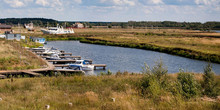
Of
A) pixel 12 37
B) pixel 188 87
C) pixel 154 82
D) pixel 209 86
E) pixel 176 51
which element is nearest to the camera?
pixel 154 82

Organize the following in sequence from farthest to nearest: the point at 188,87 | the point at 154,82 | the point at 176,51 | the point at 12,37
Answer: the point at 12,37
the point at 176,51
the point at 188,87
the point at 154,82

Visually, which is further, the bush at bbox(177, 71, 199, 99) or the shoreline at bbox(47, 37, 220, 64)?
the shoreline at bbox(47, 37, 220, 64)

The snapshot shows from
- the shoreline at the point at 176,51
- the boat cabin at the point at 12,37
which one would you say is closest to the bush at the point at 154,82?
the shoreline at the point at 176,51

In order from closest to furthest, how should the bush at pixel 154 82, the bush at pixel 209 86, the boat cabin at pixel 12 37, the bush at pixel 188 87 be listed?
the bush at pixel 154 82
the bush at pixel 188 87
the bush at pixel 209 86
the boat cabin at pixel 12 37

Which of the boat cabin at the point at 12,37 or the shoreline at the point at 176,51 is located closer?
the shoreline at the point at 176,51

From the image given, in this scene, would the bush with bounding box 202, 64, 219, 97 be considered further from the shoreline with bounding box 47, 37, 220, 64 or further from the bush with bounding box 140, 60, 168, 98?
the shoreline with bounding box 47, 37, 220, 64

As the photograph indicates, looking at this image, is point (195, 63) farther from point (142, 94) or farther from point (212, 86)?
point (142, 94)

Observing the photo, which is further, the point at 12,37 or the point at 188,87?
the point at 12,37

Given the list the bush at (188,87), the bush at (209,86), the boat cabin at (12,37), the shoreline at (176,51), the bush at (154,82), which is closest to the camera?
the bush at (154,82)

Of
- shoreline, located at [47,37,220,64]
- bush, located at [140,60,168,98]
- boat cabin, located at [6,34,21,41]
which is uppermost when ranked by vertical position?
bush, located at [140,60,168,98]

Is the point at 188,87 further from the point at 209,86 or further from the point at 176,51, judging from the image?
the point at 176,51

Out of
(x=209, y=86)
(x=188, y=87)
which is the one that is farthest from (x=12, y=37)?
(x=188, y=87)

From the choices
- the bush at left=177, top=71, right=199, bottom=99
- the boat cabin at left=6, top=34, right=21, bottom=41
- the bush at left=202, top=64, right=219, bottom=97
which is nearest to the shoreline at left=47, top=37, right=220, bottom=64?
the boat cabin at left=6, top=34, right=21, bottom=41

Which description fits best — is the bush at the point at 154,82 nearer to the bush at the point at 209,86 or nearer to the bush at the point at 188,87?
the bush at the point at 188,87
